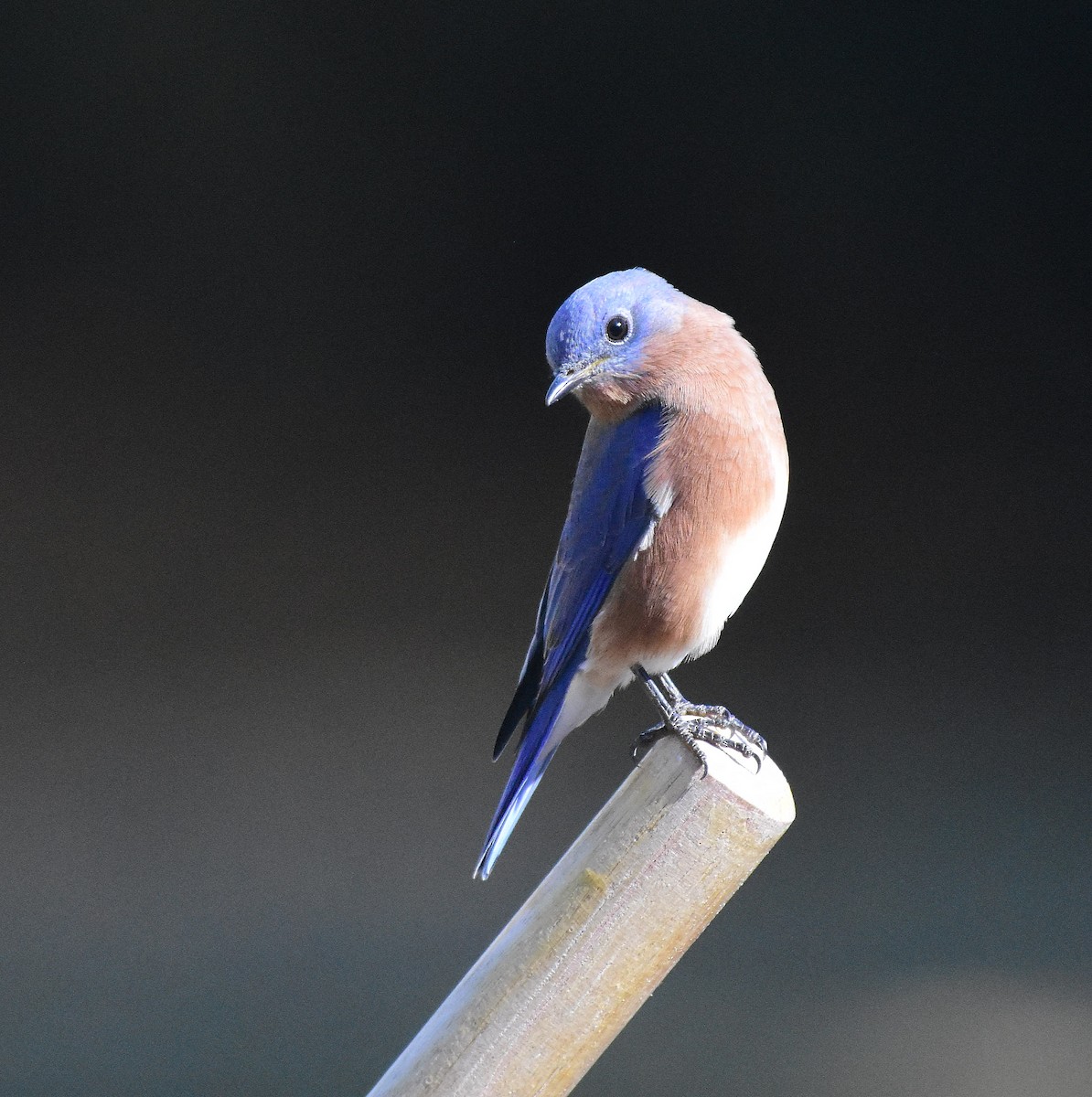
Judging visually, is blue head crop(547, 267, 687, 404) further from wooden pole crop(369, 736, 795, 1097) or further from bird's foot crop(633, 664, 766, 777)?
wooden pole crop(369, 736, 795, 1097)

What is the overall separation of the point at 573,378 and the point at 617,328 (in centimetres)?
10

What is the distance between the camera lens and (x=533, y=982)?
0.94 meters

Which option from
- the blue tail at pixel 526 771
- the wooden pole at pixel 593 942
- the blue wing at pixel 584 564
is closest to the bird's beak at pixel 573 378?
the blue wing at pixel 584 564

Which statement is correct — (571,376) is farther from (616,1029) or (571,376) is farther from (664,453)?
(616,1029)

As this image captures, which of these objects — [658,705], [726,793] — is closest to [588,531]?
[658,705]

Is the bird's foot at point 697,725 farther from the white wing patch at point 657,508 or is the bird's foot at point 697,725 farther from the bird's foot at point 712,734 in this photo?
the white wing patch at point 657,508

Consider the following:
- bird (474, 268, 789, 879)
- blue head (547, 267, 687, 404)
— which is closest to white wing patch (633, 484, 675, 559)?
bird (474, 268, 789, 879)

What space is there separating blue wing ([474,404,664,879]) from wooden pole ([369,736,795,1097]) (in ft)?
1.90

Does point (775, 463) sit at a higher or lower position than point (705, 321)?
lower

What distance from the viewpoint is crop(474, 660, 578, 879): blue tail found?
59.7 inches

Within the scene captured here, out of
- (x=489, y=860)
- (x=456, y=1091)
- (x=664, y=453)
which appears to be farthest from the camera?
(x=664, y=453)

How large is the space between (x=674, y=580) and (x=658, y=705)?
187 millimetres

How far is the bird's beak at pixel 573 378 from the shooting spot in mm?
1527

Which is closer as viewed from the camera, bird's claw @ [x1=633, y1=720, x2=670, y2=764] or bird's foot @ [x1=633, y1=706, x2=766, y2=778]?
bird's foot @ [x1=633, y1=706, x2=766, y2=778]
